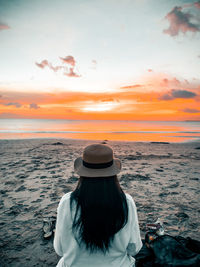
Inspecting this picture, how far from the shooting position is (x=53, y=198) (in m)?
4.52

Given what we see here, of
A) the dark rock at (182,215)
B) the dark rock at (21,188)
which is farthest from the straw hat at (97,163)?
the dark rock at (21,188)

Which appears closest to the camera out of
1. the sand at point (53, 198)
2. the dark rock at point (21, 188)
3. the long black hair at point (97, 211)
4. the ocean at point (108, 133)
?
the long black hair at point (97, 211)

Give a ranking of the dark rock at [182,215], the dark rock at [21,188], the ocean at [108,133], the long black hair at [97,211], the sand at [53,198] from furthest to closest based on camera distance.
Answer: the ocean at [108,133], the dark rock at [21,188], the dark rock at [182,215], the sand at [53,198], the long black hair at [97,211]

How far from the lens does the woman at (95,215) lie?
4.62ft

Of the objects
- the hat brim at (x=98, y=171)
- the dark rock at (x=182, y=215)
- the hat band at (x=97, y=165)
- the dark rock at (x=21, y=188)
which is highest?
the hat band at (x=97, y=165)

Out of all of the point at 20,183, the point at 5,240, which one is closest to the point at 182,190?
the point at 5,240

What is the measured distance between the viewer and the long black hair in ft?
4.59

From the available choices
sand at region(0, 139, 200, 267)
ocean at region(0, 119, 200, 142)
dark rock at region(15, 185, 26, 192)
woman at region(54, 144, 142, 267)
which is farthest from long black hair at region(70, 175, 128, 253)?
ocean at region(0, 119, 200, 142)

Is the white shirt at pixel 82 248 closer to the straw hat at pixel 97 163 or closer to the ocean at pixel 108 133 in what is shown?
the straw hat at pixel 97 163

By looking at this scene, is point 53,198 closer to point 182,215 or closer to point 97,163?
point 182,215

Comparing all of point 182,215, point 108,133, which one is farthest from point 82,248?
point 108,133

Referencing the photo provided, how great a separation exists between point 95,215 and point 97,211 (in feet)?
0.14

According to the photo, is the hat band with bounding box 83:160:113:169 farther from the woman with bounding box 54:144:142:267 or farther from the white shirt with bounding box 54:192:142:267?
Answer: the white shirt with bounding box 54:192:142:267

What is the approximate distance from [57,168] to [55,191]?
2186 mm
